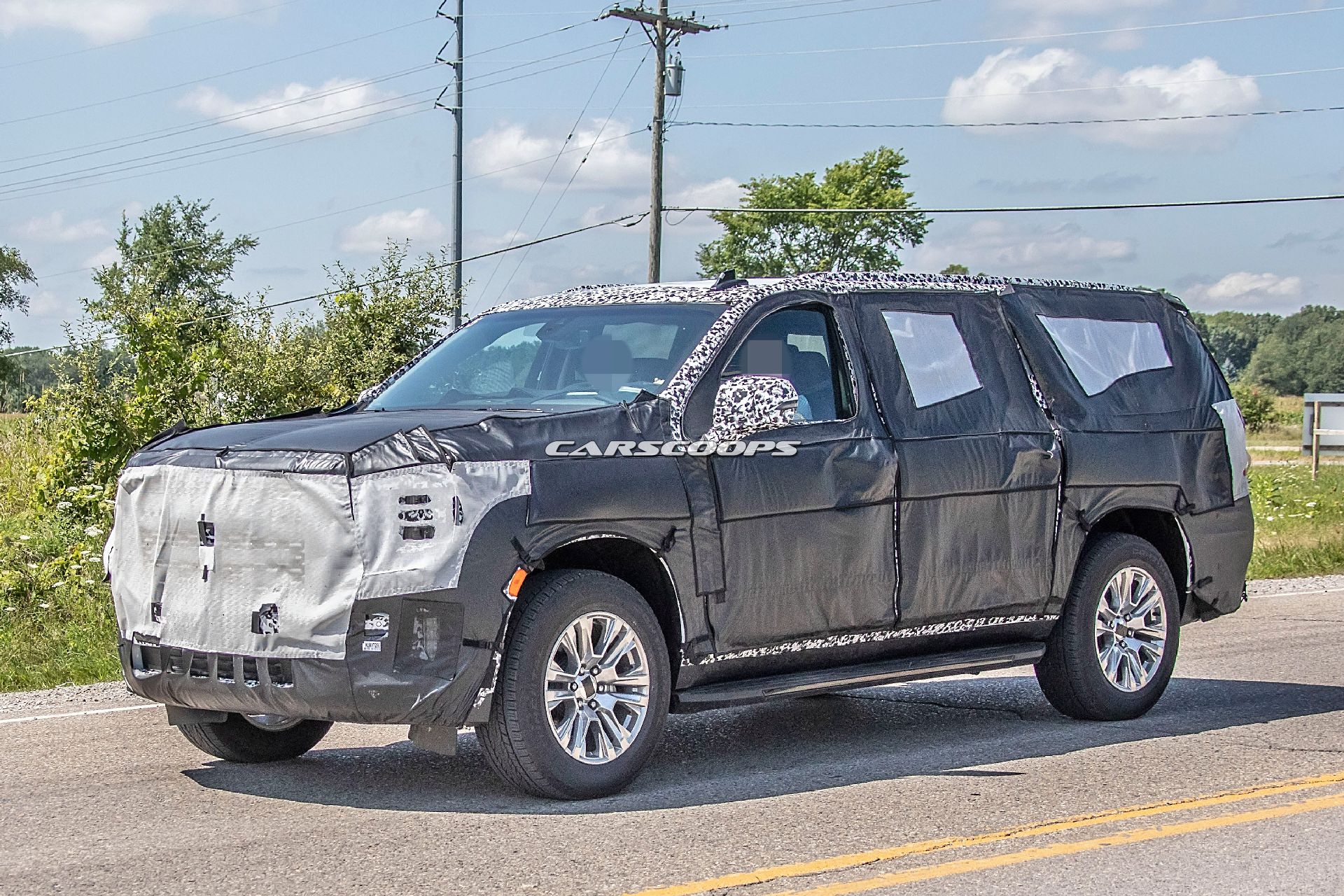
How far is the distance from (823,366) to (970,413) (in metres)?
0.83

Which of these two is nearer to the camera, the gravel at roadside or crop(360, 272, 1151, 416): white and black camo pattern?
crop(360, 272, 1151, 416): white and black camo pattern

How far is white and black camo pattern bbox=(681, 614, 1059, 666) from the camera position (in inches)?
269

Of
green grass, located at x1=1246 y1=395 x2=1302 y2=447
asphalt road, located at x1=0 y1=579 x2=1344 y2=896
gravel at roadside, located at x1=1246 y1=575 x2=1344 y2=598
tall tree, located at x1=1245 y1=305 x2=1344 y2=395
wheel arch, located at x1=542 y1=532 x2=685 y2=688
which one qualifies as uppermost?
tall tree, located at x1=1245 y1=305 x2=1344 y2=395

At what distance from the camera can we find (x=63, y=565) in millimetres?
16266

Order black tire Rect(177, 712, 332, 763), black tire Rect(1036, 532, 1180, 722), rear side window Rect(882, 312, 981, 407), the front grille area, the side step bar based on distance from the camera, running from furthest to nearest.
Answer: black tire Rect(1036, 532, 1180, 722), rear side window Rect(882, 312, 981, 407), black tire Rect(177, 712, 332, 763), the side step bar, the front grille area

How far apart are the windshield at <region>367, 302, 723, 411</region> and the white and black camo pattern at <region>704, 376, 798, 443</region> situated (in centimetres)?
28

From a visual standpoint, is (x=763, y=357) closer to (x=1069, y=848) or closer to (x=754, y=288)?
(x=754, y=288)

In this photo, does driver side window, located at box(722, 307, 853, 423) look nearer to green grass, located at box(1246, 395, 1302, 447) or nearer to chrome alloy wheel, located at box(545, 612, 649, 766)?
chrome alloy wheel, located at box(545, 612, 649, 766)

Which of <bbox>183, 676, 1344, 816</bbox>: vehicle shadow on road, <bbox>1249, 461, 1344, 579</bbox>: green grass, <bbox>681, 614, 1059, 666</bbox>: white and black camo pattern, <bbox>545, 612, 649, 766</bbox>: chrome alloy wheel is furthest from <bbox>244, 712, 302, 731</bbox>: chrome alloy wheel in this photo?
<bbox>1249, 461, 1344, 579</bbox>: green grass

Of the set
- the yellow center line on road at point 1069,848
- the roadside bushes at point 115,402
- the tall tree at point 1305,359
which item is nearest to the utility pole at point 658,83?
the roadside bushes at point 115,402

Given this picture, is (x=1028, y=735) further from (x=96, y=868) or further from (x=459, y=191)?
(x=459, y=191)

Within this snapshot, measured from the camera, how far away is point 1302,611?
513 inches

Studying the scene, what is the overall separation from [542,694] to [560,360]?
1747 mm

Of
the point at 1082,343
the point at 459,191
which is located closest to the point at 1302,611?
the point at 1082,343
